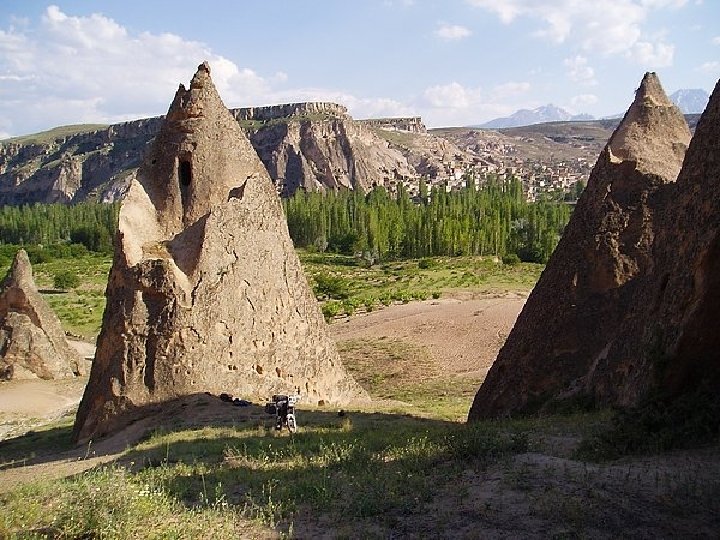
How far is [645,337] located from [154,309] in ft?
29.7

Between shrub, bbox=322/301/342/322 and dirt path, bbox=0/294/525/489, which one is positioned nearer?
dirt path, bbox=0/294/525/489

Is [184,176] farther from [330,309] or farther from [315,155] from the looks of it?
[315,155]

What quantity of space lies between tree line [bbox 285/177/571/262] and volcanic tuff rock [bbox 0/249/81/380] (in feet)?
157

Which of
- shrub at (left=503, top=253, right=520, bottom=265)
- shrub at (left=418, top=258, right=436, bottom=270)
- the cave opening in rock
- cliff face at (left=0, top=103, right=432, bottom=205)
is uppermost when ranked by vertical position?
cliff face at (left=0, top=103, right=432, bottom=205)

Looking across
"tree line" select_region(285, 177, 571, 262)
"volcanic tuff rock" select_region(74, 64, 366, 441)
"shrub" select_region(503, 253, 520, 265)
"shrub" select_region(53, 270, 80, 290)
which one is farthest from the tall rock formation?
"shrub" select_region(53, 270, 80, 290)

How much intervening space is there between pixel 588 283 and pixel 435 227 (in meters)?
64.2

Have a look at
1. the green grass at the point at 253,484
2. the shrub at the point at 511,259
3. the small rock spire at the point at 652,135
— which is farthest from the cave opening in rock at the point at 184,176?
the shrub at the point at 511,259

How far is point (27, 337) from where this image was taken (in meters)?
26.9

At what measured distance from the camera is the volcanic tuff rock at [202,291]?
1320cm

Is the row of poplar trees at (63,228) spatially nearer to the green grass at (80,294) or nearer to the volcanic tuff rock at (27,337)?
the green grass at (80,294)

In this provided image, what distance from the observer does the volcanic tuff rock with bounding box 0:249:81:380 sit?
26406 mm

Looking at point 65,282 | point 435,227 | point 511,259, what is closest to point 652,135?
point 511,259

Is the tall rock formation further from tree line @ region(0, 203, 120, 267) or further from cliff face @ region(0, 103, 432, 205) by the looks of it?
cliff face @ region(0, 103, 432, 205)

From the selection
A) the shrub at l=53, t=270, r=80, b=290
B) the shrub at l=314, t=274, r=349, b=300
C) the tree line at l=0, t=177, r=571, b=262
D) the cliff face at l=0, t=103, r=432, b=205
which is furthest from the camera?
the cliff face at l=0, t=103, r=432, b=205
